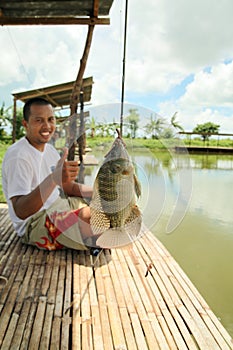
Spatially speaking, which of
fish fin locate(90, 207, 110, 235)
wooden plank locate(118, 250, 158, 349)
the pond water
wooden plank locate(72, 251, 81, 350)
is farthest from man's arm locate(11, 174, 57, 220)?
wooden plank locate(118, 250, 158, 349)

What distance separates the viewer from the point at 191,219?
536cm

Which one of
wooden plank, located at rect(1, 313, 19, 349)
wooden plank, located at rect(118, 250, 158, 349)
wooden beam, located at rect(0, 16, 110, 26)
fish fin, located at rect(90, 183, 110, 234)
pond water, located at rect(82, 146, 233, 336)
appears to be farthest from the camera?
wooden beam, located at rect(0, 16, 110, 26)

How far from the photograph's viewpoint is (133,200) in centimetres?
133

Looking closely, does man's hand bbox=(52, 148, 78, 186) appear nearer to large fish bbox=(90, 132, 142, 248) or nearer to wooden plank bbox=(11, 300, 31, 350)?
large fish bbox=(90, 132, 142, 248)

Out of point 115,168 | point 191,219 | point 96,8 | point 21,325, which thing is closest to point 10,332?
point 21,325

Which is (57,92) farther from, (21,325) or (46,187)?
(21,325)

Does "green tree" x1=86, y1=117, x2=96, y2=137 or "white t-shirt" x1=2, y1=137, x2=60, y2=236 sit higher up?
"green tree" x1=86, y1=117, x2=96, y2=137

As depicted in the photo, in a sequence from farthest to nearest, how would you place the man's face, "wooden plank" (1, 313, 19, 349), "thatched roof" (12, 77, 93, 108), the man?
"thatched roof" (12, 77, 93, 108) → the man's face → the man → "wooden plank" (1, 313, 19, 349)

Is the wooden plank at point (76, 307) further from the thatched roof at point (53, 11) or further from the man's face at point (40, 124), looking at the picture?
the thatched roof at point (53, 11)

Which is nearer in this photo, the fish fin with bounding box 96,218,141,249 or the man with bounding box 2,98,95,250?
the fish fin with bounding box 96,218,141,249

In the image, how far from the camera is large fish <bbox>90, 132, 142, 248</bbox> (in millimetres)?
1222

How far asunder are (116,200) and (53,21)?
3104 millimetres

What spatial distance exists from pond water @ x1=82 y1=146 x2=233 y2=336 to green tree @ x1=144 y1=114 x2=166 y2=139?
0.09 m

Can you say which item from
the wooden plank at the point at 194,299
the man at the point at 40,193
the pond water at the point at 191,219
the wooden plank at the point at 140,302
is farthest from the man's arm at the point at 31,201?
the wooden plank at the point at 194,299
